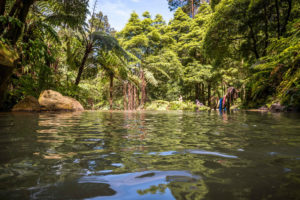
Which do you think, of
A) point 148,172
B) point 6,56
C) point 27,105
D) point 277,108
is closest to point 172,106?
point 277,108

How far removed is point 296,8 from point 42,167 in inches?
438

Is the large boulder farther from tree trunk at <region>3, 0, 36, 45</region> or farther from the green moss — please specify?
the green moss

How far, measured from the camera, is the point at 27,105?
5.68 meters

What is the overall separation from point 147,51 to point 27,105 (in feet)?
42.0

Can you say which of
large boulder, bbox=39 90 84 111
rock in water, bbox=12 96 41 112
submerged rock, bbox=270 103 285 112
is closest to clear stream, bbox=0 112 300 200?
rock in water, bbox=12 96 41 112

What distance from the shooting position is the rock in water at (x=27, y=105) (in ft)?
18.4

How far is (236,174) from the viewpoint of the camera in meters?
0.79

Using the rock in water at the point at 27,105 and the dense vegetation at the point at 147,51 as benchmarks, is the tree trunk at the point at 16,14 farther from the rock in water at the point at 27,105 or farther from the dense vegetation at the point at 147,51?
the rock in water at the point at 27,105

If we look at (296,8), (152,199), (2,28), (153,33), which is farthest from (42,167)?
(153,33)

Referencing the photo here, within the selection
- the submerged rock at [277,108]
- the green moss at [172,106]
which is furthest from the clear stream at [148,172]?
the green moss at [172,106]

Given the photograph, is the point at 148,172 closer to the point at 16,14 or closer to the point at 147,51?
the point at 16,14

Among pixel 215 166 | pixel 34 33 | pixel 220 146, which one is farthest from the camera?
pixel 34 33

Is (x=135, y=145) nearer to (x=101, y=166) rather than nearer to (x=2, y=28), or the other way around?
(x=101, y=166)

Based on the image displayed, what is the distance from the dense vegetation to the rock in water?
366 millimetres
